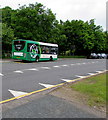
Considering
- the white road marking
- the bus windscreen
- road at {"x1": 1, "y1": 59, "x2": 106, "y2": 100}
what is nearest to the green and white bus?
the bus windscreen

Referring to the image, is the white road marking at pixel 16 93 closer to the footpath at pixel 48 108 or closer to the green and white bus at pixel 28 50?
the footpath at pixel 48 108

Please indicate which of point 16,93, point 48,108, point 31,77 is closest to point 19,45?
point 31,77

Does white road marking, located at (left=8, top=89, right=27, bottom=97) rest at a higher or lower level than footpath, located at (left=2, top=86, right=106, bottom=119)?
higher

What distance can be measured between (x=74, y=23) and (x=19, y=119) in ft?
135

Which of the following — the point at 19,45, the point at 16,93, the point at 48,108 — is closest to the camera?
the point at 48,108

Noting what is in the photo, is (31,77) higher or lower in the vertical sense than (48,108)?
higher

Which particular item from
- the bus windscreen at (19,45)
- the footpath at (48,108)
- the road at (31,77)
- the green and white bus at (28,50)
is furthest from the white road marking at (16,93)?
the bus windscreen at (19,45)

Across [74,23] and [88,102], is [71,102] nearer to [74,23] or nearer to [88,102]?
[88,102]

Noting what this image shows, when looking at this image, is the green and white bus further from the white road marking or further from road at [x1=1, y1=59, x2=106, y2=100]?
the white road marking

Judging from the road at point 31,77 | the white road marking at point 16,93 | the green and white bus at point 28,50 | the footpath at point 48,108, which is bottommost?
the footpath at point 48,108

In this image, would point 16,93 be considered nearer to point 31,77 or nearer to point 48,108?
point 48,108

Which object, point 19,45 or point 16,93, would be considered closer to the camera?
point 16,93

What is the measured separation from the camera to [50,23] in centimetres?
2866

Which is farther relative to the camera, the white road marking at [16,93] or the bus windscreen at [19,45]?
the bus windscreen at [19,45]
